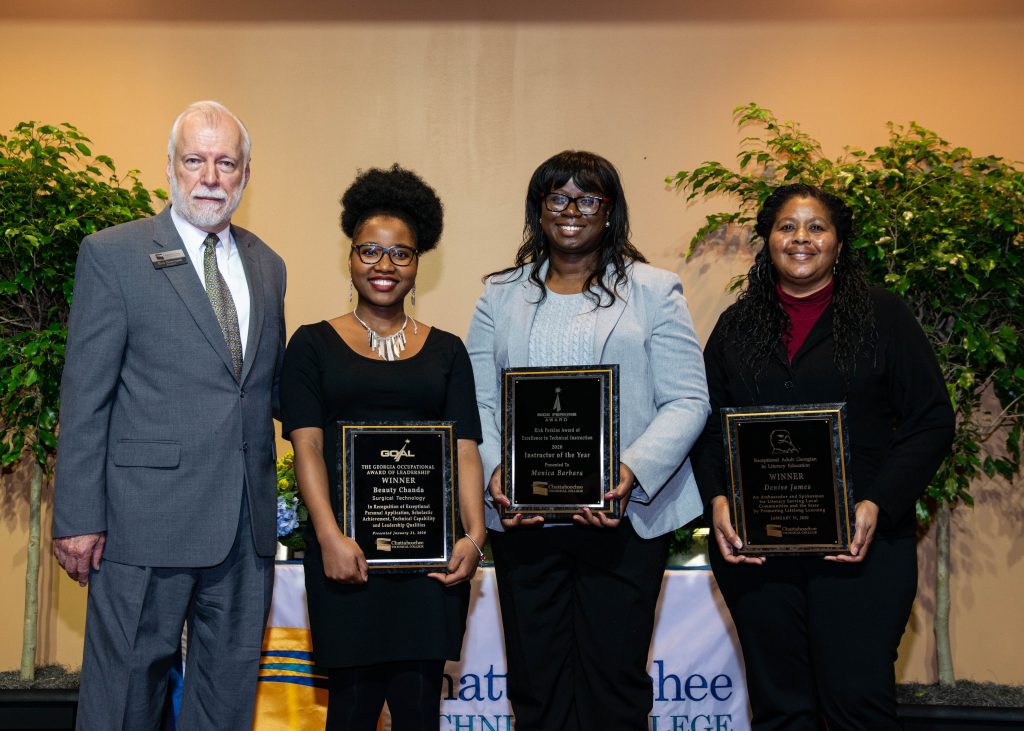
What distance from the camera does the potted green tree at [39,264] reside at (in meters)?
4.01

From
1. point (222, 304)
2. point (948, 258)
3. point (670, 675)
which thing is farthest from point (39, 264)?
point (948, 258)

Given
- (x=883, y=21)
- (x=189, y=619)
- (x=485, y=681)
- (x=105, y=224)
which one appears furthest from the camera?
(x=883, y=21)

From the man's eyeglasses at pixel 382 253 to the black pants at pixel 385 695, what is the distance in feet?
3.51

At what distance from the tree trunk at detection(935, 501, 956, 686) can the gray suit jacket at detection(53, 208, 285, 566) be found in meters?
3.24

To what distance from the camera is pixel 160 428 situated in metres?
2.52

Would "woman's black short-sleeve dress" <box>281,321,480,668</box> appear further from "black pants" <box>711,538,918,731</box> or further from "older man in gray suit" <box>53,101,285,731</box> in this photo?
"black pants" <box>711,538,918,731</box>

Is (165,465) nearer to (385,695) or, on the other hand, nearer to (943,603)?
(385,695)

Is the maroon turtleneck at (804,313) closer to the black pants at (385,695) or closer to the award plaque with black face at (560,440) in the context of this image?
the award plaque with black face at (560,440)

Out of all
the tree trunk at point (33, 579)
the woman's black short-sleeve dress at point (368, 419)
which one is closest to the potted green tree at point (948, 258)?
the woman's black short-sleeve dress at point (368, 419)

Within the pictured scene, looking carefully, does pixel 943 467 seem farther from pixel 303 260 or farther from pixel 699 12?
pixel 303 260

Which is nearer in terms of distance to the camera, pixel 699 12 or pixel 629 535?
pixel 629 535

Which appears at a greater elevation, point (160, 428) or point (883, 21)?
point (883, 21)

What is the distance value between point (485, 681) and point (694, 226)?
2.54 metres

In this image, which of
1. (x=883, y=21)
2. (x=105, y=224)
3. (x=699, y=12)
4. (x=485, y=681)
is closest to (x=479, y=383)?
(x=485, y=681)
